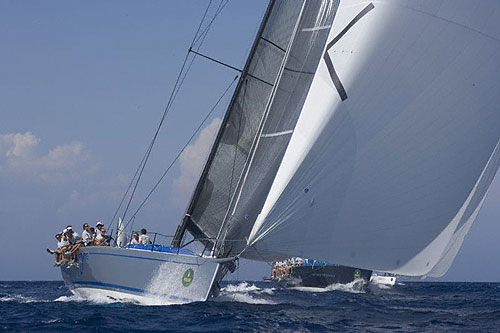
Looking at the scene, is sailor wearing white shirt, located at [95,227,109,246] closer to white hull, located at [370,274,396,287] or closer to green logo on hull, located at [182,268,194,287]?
green logo on hull, located at [182,268,194,287]

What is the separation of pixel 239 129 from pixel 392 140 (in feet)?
18.4

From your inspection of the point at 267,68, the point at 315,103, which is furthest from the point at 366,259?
the point at 267,68

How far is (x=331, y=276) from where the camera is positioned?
41.6 m

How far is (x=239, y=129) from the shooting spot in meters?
17.8

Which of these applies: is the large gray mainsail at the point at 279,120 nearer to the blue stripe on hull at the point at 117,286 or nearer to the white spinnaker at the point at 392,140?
the blue stripe on hull at the point at 117,286

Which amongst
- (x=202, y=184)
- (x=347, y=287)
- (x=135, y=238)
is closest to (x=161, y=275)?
(x=135, y=238)

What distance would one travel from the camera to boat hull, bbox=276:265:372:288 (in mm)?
41469

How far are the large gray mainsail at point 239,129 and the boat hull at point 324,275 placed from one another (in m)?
24.5

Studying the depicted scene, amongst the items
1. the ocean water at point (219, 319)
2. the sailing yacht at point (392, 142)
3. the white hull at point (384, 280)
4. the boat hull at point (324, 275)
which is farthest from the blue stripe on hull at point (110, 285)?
the white hull at point (384, 280)

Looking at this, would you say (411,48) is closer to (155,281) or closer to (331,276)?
(155,281)

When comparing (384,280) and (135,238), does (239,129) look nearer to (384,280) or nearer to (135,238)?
(135,238)

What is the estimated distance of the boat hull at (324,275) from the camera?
41.5m

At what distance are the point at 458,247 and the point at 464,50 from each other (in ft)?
13.7

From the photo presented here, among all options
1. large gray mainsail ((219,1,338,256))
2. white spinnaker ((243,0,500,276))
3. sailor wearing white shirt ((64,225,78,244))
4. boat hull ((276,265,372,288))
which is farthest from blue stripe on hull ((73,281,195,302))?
boat hull ((276,265,372,288))
